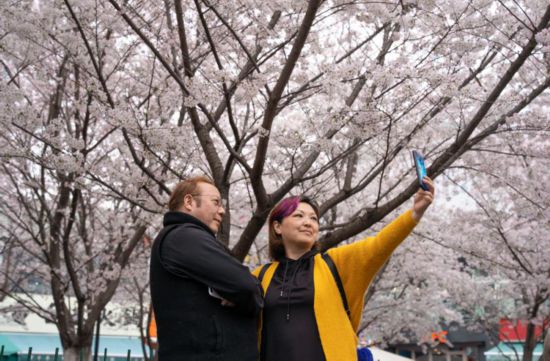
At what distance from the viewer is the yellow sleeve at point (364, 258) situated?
2533 millimetres

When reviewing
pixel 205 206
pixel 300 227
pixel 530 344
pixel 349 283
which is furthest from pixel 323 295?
pixel 530 344

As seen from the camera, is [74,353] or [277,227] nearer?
[277,227]

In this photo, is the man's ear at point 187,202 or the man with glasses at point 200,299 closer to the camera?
the man with glasses at point 200,299

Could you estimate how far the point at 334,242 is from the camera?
5.14m

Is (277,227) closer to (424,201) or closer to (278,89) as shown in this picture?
(424,201)

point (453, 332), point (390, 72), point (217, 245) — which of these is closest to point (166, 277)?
point (217, 245)

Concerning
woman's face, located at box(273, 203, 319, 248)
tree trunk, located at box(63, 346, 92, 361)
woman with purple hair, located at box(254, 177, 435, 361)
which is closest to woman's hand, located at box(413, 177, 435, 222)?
woman with purple hair, located at box(254, 177, 435, 361)

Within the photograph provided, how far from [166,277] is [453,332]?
27.9 meters

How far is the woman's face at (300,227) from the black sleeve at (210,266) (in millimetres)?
523

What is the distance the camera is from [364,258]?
2623 millimetres

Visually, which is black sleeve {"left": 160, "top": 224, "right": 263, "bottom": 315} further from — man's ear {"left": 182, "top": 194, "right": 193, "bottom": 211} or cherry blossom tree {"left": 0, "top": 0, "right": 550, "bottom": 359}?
cherry blossom tree {"left": 0, "top": 0, "right": 550, "bottom": 359}

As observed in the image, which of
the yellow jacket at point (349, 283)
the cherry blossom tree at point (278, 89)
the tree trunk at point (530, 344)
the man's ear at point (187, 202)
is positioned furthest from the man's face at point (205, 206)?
the tree trunk at point (530, 344)

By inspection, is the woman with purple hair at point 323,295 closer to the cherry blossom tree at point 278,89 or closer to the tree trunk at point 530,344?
the cherry blossom tree at point 278,89

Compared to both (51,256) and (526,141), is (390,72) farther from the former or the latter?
(51,256)
